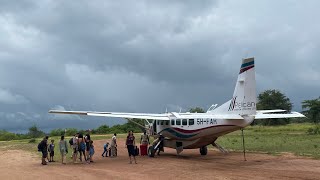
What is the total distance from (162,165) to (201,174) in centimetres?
459

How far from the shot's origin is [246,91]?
72.8 feet

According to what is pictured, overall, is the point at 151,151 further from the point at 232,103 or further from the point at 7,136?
the point at 7,136

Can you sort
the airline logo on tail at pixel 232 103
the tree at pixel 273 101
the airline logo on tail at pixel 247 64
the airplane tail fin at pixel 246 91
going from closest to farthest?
1. the airline logo on tail at pixel 247 64
2. the airplane tail fin at pixel 246 91
3. the airline logo on tail at pixel 232 103
4. the tree at pixel 273 101

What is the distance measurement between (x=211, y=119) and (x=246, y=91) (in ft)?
9.39

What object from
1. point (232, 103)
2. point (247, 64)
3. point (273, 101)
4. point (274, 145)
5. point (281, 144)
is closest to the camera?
point (247, 64)

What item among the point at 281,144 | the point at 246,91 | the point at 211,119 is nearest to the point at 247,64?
the point at 246,91

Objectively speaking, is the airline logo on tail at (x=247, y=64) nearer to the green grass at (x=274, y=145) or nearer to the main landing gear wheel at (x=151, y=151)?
the green grass at (x=274, y=145)

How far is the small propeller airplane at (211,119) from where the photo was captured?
22109 mm

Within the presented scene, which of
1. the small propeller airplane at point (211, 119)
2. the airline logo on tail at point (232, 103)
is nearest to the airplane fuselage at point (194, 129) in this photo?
the small propeller airplane at point (211, 119)

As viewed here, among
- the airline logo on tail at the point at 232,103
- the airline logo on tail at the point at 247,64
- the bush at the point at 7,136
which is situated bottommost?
the bush at the point at 7,136

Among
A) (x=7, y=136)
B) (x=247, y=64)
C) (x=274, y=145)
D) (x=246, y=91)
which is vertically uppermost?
(x=247, y=64)

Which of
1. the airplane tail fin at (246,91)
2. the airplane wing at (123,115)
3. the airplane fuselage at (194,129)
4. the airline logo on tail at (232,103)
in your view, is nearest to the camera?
the airplane tail fin at (246,91)

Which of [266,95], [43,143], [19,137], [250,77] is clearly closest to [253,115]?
[250,77]

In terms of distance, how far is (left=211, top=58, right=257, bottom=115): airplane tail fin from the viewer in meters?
22.0
